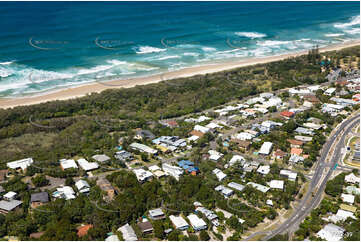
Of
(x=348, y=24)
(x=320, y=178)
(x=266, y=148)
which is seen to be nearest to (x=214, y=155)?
(x=266, y=148)

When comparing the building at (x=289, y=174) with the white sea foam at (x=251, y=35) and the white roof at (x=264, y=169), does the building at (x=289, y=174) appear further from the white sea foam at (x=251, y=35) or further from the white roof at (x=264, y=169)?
the white sea foam at (x=251, y=35)

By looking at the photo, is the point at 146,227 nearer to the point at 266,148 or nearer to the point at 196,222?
the point at 196,222

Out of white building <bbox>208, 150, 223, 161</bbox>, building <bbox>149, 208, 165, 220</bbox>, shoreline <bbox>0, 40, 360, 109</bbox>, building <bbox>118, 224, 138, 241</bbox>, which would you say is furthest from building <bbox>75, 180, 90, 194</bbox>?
shoreline <bbox>0, 40, 360, 109</bbox>

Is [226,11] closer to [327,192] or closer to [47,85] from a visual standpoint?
[47,85]

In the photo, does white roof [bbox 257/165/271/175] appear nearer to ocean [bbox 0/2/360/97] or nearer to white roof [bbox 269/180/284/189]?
white roof [bbox 269/180/284/189]

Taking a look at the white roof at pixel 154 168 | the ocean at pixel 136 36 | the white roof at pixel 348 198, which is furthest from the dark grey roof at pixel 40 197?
the ocean at pixel 136 36
